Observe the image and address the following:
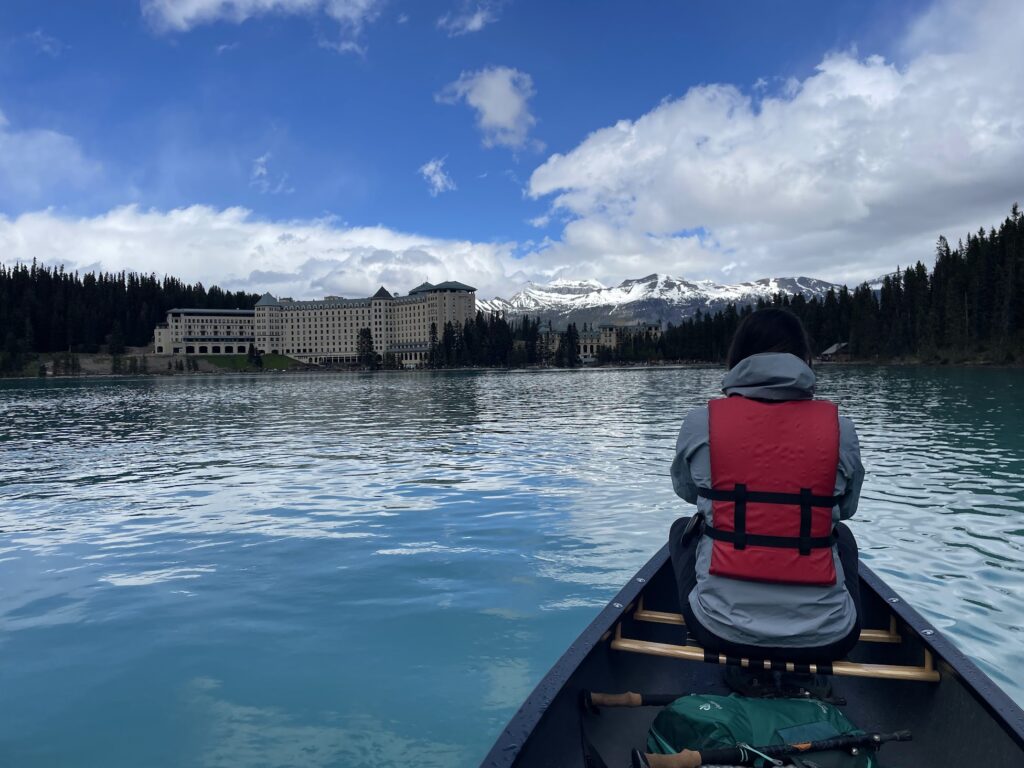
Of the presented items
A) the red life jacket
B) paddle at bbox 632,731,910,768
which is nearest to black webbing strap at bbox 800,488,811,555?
the red life jacket

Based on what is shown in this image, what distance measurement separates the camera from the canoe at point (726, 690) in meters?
4.30

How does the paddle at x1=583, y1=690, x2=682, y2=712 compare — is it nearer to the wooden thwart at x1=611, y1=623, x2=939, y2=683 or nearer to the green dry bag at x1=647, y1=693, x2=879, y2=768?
the green dry bag at x1=647, y1=693, x2=879, y2=768

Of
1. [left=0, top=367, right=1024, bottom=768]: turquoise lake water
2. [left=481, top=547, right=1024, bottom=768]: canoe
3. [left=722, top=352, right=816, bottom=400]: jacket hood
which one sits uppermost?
[left=722, top=352, right=816, bottom=400]: jacket hood

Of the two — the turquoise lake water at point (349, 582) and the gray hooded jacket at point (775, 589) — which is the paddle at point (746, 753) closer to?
the gray hooded jacket at point (775, 589)

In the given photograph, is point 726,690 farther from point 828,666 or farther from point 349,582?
point 349,582

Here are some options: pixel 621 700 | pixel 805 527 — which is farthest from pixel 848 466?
pixel 621 700

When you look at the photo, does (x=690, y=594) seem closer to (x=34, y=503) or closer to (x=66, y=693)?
(x=66, y=693)

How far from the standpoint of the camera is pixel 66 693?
8117 mm

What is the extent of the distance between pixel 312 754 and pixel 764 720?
14.5ft

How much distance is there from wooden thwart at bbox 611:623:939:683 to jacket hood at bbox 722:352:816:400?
1.80m

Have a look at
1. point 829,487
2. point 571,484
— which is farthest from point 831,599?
point 571,484

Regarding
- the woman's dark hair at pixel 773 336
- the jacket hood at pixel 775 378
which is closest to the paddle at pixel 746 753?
the jacket hood at pixel 775 378

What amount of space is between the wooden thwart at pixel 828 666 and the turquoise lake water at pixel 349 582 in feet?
7.97

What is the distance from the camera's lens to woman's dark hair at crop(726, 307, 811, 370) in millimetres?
4926
